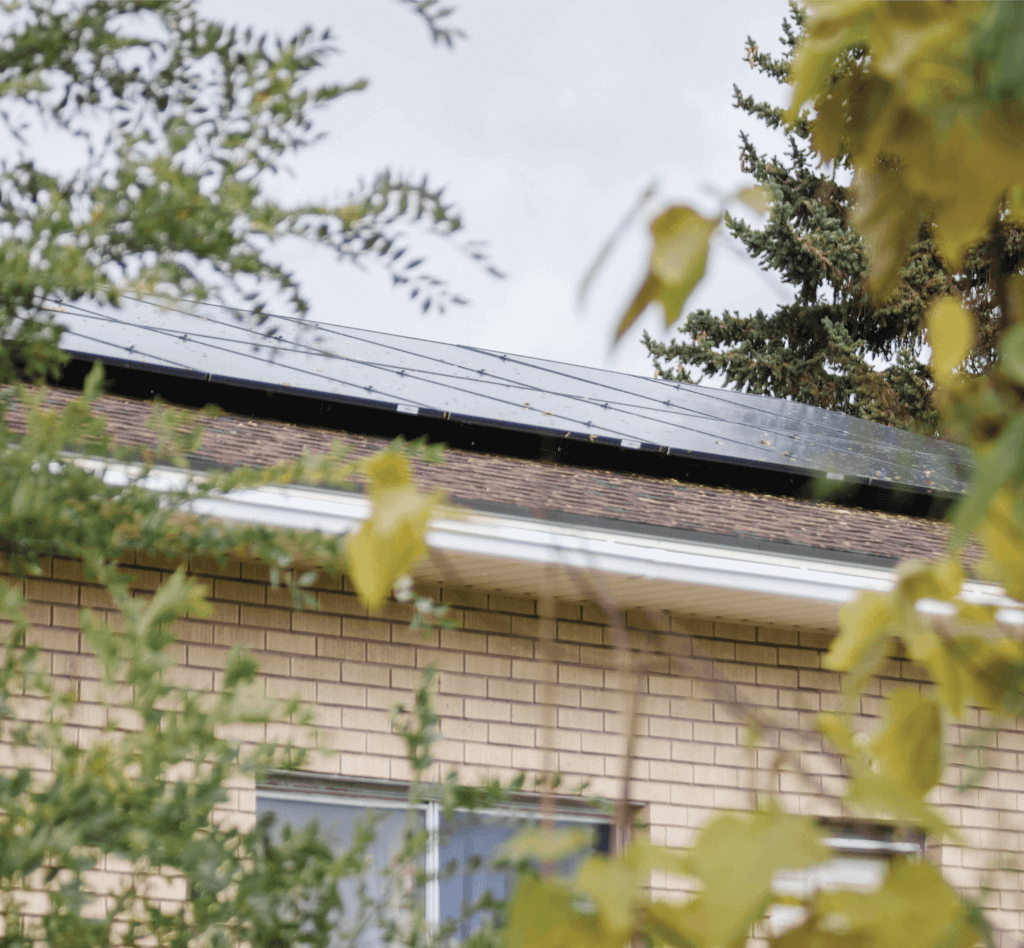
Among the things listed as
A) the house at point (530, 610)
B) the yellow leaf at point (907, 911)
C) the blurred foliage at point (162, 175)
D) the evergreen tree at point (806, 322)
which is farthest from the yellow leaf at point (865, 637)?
the evergreen tree at point (806, 322)

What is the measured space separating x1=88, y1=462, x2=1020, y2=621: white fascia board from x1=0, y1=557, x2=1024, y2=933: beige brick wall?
0.98 feet

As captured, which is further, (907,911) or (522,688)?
(522,688)

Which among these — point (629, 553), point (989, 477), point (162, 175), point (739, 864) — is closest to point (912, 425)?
point (989, 477)

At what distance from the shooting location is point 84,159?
2.04 m

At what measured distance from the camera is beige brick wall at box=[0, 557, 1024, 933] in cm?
479

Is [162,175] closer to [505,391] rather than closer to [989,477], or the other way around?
[989,477]

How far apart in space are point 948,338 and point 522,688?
435 centimetres

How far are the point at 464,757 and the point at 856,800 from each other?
443 centimetres

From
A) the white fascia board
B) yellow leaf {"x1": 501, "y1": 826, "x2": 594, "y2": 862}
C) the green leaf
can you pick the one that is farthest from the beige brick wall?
the green leaf

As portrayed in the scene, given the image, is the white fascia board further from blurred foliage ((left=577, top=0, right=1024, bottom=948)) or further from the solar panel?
blurred foliage ((left=577, top=0, right=1024, bottom=948))

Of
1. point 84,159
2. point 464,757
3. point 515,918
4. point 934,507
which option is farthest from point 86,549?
point 934,507

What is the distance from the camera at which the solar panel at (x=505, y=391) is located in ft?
21.2

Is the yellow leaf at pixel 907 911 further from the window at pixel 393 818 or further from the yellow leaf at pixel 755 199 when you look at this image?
the window at pixel 393 818

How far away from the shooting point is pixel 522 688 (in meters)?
5.24
